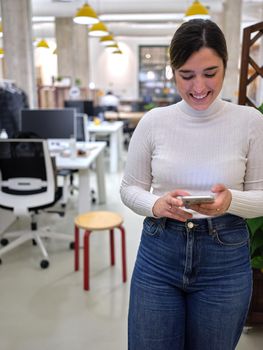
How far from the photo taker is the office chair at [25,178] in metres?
3.04

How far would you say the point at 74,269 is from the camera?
313 centimetres

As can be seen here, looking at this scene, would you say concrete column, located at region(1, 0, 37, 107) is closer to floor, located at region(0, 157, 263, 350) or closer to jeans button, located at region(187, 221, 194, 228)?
floor, located at region(0, 157, 263, 350)

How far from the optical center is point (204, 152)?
1.08 m

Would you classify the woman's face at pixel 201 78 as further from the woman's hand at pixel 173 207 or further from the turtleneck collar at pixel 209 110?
the woman's hand at pixel 173 207

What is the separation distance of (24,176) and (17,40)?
292cm

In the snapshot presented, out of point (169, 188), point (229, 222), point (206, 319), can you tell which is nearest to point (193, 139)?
point (169, 188)

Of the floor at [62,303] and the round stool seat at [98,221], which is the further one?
the round stool seat at [98,221]

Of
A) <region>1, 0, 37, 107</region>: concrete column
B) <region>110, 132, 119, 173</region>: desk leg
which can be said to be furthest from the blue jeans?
<region>110, 132, 119, 173</region>: desk leg

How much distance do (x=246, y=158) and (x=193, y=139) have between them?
0.53 feet

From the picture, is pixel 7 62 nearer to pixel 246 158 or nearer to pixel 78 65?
pixel 246 158

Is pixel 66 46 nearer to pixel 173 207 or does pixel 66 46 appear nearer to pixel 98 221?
pixel 98 221

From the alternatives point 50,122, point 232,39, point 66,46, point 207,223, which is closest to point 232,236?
point 207,223

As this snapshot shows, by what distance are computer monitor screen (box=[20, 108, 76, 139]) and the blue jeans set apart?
3.25 metres

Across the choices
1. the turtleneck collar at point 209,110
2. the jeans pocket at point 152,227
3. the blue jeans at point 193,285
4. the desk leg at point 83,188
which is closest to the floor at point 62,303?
the desk leg at point 83,188
